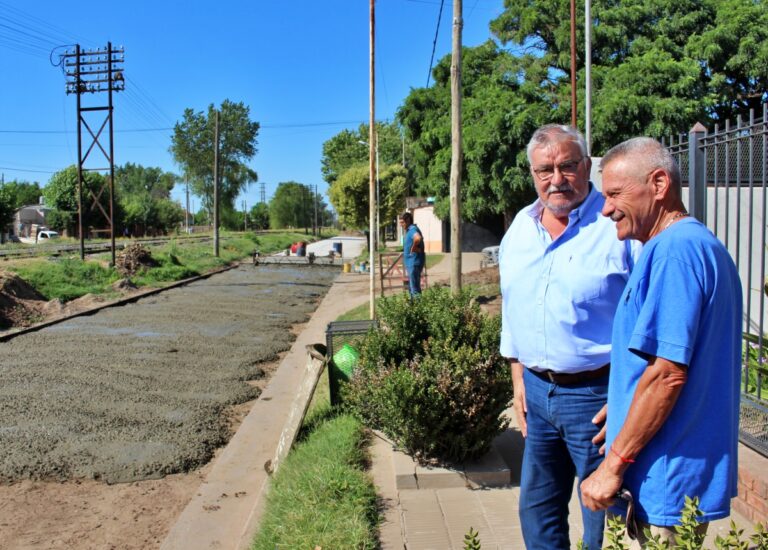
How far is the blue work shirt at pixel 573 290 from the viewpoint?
2.49 meters

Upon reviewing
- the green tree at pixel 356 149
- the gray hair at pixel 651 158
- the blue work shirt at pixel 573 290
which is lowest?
the blue work shirt at pixel 573 290

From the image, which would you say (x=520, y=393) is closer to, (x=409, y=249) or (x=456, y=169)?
(x=456, y=169)

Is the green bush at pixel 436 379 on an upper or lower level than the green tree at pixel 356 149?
lower

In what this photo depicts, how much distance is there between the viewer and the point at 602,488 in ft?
6.51

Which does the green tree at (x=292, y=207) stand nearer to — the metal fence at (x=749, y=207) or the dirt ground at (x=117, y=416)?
the dirt ground at (x=117, y=416)

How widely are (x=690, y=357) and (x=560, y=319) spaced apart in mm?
764

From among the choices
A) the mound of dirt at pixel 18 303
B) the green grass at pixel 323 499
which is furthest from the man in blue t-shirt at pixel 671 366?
the mound of dirt at pixel 18 303

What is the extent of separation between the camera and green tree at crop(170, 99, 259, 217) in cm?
7825

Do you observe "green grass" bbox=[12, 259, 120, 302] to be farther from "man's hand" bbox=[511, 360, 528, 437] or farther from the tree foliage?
the tree foliage

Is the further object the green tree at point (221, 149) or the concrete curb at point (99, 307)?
the green tree at point (221, 149)

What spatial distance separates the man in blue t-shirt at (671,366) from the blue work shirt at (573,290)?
49 cm

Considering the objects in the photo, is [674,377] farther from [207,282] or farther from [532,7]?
[207,282]

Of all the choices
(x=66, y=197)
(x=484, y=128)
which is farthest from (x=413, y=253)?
(x=66, y=197)

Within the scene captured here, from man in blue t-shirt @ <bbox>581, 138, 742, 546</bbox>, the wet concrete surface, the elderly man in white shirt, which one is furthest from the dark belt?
the wet concrete surface
